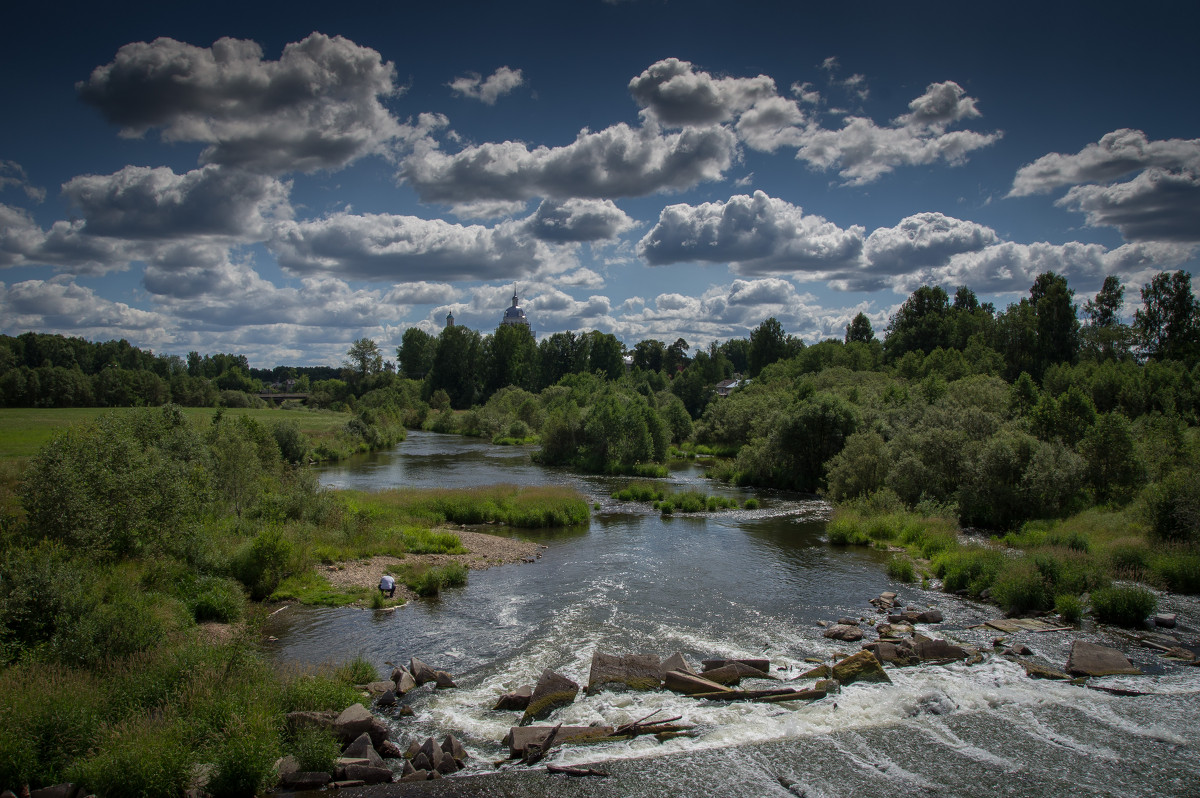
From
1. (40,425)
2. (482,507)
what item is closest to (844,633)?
(482,507)

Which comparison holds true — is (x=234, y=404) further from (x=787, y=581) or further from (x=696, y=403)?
(x=787, y=581)

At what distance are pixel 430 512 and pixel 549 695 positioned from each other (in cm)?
2516

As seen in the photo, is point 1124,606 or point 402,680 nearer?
point 402,680

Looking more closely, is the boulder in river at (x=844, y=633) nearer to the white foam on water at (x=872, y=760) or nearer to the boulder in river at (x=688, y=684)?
the boulder in river at (x=688, y=684)

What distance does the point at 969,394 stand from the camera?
175 feet

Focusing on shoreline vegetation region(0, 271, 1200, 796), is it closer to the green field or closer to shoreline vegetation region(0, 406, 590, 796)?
shoreline vegetation region(0, 406, 590, 796)

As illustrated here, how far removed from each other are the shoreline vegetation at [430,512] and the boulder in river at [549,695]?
165 inches

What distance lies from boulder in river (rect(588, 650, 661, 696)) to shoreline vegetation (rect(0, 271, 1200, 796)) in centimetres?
587

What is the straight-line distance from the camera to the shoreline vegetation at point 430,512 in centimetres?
1299

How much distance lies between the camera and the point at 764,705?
1543 cm

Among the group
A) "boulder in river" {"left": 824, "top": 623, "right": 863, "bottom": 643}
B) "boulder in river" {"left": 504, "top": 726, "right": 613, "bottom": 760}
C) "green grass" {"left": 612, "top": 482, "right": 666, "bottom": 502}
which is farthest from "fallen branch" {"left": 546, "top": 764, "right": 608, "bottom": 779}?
"green grass" {"left": 612, "top": 482, "right": 666, "bottom": 502}

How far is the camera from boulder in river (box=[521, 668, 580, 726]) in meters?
14.9

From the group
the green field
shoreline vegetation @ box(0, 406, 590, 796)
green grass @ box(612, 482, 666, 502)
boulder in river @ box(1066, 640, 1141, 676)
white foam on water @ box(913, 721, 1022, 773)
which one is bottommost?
green grass @ box(612, 482, 666, 502)

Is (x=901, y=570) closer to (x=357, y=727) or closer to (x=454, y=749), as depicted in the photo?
(x=454, y=749)
